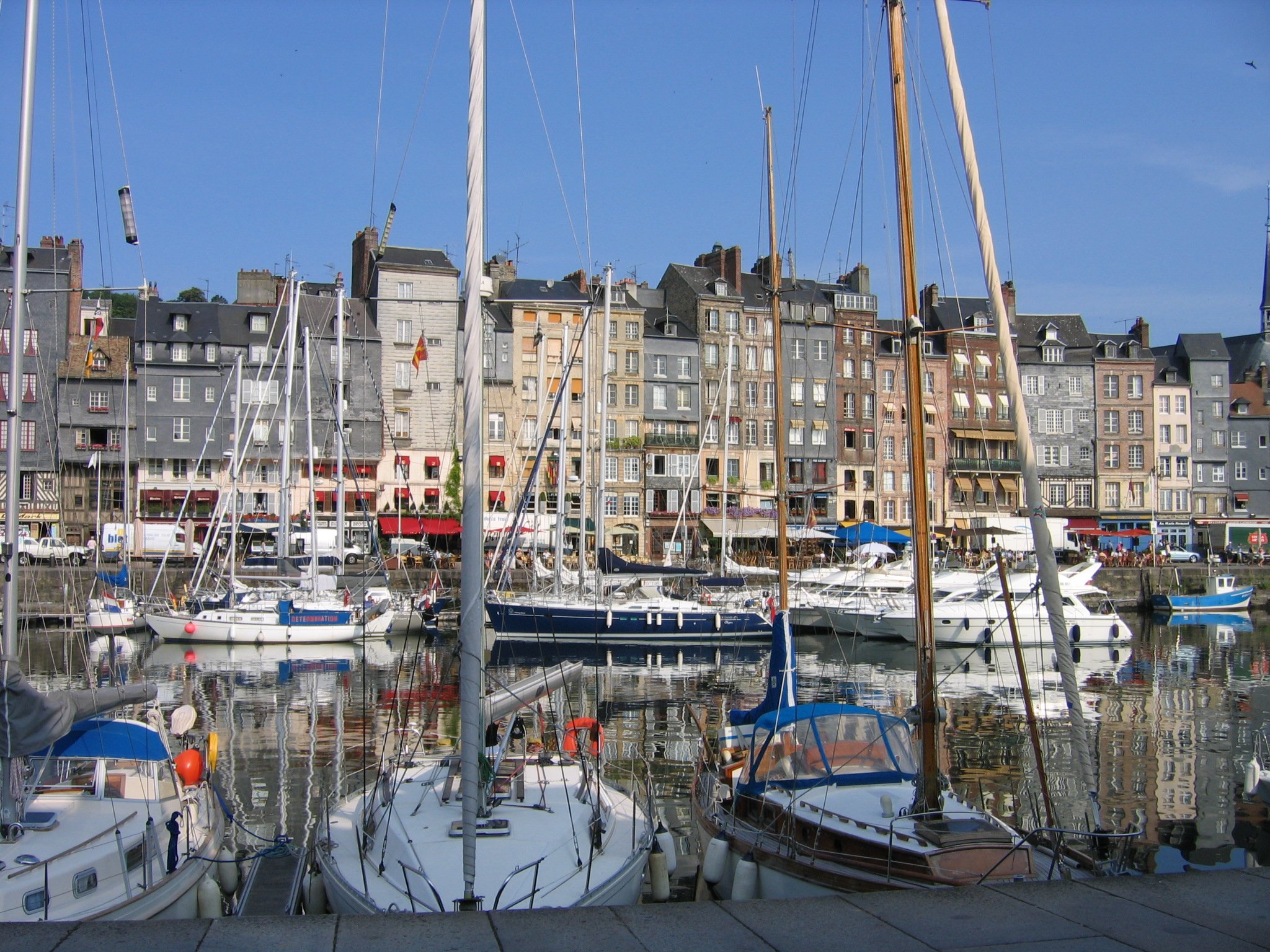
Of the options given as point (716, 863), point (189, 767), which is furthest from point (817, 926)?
point (189, 767)

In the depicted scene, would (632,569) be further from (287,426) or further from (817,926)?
(817,926)

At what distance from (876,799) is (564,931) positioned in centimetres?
677

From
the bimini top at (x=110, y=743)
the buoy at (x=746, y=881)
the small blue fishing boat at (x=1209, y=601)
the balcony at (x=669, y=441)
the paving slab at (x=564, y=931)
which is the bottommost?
the small blue fishing boat at (x=1209, y=601)

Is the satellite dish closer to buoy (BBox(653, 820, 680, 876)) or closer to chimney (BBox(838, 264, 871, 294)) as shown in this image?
buoy (BBox(653, 820, 680, 876))

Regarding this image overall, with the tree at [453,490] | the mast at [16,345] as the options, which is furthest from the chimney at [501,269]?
the mast at [16,345]

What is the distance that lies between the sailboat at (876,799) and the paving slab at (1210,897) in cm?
292

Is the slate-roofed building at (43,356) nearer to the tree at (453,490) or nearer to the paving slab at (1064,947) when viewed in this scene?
the tree at (453,490)

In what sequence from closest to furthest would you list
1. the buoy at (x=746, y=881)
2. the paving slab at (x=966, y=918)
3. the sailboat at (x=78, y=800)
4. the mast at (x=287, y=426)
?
1. the paving slab at (x=966, y=918)
2. the sailboat at (x=78, y=800)
3. the buoy at (x=746, y=881)
4. the mast at (x=287, y=426)

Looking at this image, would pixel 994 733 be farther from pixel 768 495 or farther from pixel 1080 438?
pixel 1080 438

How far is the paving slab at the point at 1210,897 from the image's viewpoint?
20.7 ft

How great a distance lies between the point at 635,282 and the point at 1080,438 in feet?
115

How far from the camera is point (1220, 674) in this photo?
36.9m

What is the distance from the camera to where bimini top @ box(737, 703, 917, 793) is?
1291 cm

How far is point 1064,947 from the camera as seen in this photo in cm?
605
